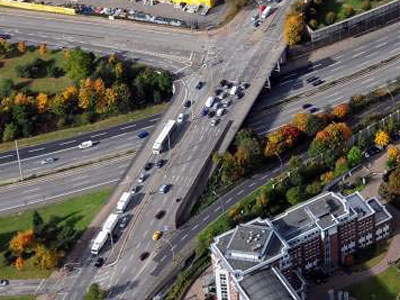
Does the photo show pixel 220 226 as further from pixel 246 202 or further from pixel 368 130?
pixel 368 130

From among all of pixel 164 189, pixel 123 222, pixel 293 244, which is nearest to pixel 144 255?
pixel 123 222

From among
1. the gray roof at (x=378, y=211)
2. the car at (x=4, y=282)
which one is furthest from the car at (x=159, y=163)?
the gray roof at (x=378, y=211)

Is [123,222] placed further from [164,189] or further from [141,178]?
[141,178]

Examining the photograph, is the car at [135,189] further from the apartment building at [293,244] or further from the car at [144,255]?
the apartment building at [293,244]

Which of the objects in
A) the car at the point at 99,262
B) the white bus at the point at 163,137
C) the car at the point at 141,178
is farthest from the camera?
the white bus at the point at 163,137

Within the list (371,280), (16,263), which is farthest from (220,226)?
(16,263)

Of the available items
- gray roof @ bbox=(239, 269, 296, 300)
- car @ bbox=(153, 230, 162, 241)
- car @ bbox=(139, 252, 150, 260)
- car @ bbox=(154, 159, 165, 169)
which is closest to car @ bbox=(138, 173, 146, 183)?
car @ bbox=(154, 159, 165, 169)

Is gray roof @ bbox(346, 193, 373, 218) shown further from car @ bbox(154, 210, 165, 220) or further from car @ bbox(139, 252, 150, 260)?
car @ bbox(139, 252, 150, 260)

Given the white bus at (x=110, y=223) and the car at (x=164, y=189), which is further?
the car at (x=164, y=189)
